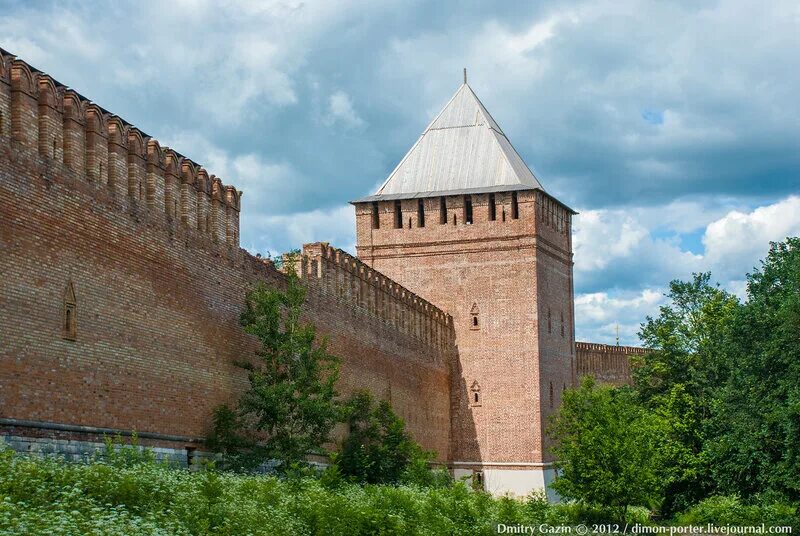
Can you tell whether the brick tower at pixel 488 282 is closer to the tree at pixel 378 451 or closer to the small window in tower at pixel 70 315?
the tree at pixel 378 451

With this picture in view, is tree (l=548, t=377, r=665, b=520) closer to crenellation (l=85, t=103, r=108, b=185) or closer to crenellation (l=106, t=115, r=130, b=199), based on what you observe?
crenellation (l=106, t=115, r=130, b=199)

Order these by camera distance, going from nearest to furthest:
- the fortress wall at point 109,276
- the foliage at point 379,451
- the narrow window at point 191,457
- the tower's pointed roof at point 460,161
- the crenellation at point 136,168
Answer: the fortress wall at point 109,276
the crenellation at point 136,168
the narrow window at point 191,457
the foliage at point 379,451
the tower's pointed roof at point 460,161

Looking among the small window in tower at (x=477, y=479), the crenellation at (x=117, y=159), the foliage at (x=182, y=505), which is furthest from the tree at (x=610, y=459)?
the crenellation at (x=117, y=159)

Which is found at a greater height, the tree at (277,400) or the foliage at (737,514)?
the tree at (277,400)

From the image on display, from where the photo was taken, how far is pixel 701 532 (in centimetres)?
2839

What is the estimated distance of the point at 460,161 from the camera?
3578 cm

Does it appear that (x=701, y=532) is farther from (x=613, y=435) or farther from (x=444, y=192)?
(x=444, y=192)

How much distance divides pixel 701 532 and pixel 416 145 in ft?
48.5

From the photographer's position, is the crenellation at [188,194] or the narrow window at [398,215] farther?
the narrow window at [398,215]

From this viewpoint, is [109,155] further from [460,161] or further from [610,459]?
[460,161]

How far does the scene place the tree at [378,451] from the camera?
920 inches

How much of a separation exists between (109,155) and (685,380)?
66.6ft

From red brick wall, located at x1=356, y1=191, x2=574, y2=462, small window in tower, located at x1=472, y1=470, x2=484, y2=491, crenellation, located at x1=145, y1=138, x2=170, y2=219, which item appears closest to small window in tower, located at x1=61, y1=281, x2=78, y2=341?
crenellation, located at x1=145, y1=138, x2=170, y2=219

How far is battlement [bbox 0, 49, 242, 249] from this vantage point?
15.2 metres
